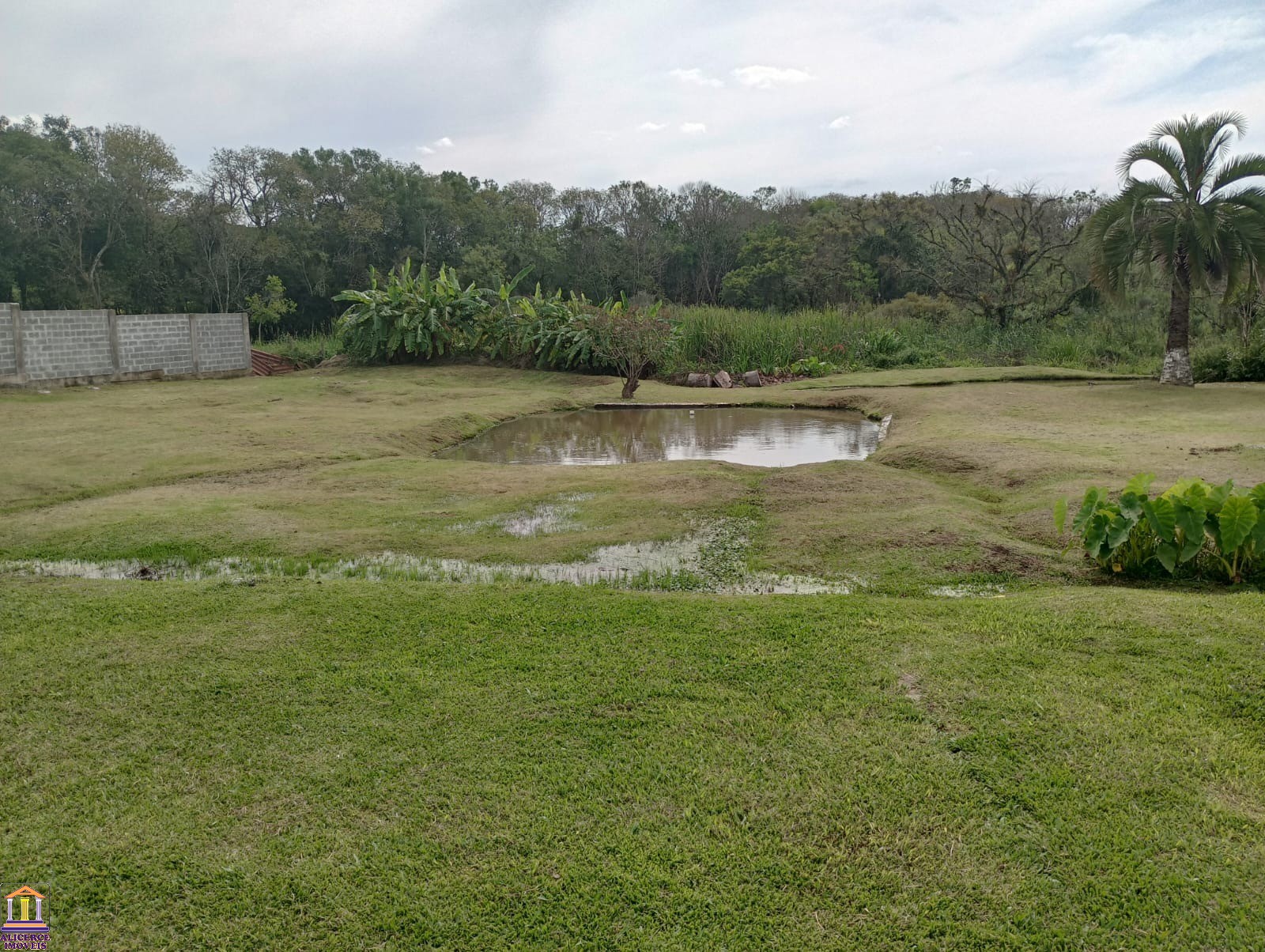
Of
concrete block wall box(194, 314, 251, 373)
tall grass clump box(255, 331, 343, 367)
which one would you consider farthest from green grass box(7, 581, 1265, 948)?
tall grass clump box(255, 331, 343, 367)

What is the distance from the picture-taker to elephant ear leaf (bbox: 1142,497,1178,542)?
4.79 metres

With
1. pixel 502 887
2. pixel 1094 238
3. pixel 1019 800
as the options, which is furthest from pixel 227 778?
pixel 1094 238

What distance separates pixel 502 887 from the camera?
8.08 ft

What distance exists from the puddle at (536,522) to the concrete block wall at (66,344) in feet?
44.3

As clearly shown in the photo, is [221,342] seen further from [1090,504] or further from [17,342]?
[1090,504]

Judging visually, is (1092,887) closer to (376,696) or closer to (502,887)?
(502,887)

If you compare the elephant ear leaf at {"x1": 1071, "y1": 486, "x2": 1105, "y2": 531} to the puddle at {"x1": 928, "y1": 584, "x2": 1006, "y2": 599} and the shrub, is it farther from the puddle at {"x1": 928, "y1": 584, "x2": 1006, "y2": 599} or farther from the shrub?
the shrub

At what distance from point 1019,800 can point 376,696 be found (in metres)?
2.37

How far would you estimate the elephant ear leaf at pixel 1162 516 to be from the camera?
4789 millimetres

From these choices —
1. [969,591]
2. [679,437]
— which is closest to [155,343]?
[679,437]

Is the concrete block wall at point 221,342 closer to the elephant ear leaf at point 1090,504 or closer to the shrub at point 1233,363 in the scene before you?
the elephant ear leaf at point 1090,504

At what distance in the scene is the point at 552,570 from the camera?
556cm

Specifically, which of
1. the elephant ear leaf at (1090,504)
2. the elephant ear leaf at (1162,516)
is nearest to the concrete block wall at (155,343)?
the elephant ear leaf at (1090,504)

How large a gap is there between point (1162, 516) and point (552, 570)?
347 centimetres
